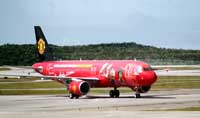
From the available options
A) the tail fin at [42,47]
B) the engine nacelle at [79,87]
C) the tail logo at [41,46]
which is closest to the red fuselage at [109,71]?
the engine nacelle at [79,87]

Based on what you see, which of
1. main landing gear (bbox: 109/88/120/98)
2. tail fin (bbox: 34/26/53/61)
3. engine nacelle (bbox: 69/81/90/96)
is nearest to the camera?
engine nacelle (bbox: 69/81/90/96)

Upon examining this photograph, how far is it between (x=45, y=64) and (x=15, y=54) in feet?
421

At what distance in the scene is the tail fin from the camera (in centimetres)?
7044

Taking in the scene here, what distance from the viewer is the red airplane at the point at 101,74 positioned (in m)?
59.1

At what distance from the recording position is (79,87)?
Answer: 198 feet

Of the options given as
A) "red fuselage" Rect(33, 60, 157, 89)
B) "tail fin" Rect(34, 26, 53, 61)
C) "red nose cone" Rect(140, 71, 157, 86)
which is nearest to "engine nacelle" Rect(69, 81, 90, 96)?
"red fuselage" Rect(33, 60, 157, 89)

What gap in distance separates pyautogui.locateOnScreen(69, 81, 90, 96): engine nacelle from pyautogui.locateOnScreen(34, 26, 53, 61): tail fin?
9648mm

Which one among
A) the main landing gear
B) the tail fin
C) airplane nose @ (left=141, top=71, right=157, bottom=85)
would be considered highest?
the tail fin

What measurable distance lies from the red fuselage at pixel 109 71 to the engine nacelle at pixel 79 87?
1.85m

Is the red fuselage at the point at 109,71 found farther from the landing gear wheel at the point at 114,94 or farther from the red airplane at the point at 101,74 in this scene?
the landing gear wheel at the point at 114,94

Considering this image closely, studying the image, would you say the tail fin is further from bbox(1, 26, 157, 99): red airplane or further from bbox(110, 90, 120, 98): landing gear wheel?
bbox(110, 90, 120, 98): landing gear wheel

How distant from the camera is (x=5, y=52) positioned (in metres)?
197

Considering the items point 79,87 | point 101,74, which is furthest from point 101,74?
point 79,87

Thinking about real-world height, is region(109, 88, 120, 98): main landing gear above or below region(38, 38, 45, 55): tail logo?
below
